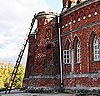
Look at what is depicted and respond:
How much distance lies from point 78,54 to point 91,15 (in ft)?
12.7

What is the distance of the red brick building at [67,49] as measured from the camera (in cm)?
2308

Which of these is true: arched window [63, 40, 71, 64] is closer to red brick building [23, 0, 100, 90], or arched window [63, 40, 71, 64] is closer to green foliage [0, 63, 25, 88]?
red brick building [23, 0, 100, 90]

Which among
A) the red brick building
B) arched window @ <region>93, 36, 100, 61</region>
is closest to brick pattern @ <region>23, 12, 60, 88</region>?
the red brick building

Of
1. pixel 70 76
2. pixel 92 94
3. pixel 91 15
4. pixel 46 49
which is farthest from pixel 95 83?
pixel 46 49

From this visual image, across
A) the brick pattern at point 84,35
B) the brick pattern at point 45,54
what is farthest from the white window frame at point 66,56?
the brick pattern at point 45,54

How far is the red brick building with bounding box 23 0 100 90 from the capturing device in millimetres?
23078

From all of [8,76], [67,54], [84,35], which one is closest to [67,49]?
[67,54]

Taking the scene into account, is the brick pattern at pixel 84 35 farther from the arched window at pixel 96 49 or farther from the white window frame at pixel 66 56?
the white window frame at pixel 66 56

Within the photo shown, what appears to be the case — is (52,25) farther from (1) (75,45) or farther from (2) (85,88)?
(2) (85,88)

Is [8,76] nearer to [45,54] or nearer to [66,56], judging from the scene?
[45,54]

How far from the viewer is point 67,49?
26609 millimetres

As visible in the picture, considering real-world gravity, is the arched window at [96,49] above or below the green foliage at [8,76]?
above

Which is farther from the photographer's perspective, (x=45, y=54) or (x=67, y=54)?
(x=45, y=54)

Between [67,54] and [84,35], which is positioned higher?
[84,35]
